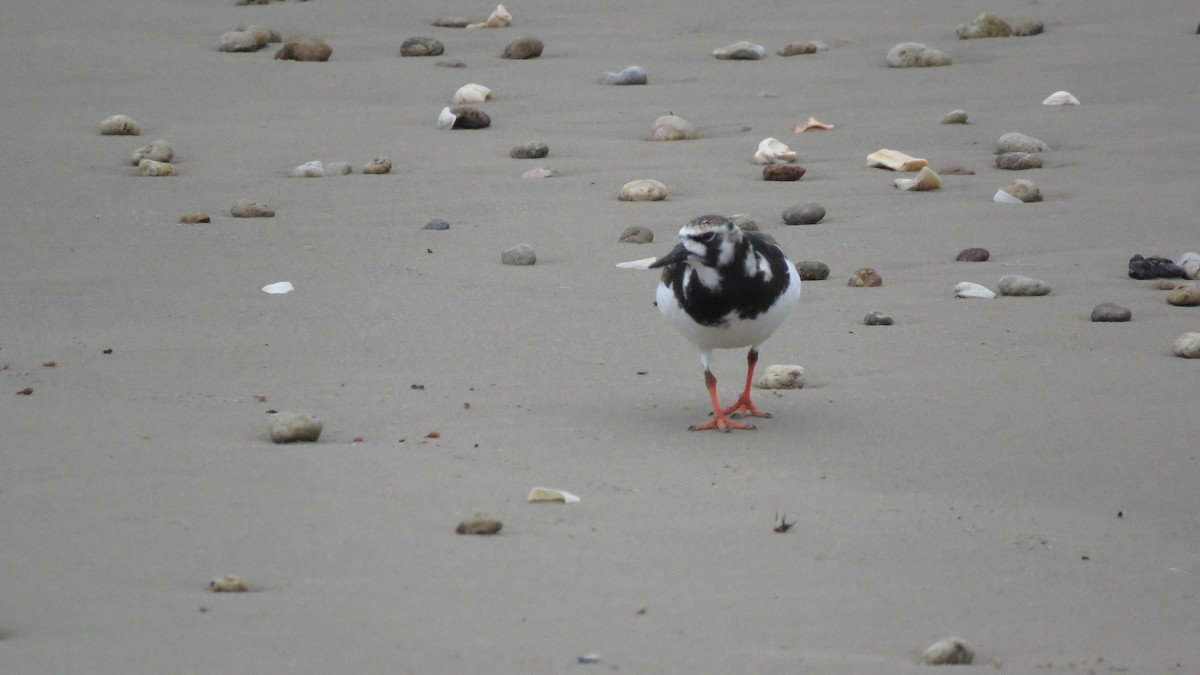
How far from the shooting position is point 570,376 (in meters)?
5.59

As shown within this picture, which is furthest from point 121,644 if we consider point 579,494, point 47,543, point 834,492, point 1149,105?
point 1149,105

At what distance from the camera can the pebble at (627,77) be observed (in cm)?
1040

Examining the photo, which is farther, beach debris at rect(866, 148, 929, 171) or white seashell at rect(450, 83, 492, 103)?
white seashell at rect(450, 83, 492, 103)

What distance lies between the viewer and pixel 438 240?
7.36 metres

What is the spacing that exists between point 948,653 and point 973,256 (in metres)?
4.19

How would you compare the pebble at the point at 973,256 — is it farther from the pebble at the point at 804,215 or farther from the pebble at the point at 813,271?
the pebble at the point at 804,215

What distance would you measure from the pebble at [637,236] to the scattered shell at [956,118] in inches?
121

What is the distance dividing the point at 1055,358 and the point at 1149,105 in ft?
15.8

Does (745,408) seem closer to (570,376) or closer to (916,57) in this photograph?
(570,376)

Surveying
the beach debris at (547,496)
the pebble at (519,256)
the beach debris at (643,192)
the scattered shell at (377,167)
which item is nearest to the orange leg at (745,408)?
the beach debris at (547,496)

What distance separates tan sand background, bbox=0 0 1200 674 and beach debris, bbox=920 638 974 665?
0.09 metres

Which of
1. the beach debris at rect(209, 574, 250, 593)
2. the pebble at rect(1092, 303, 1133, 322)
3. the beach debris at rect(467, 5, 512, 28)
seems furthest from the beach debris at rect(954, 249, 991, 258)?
the beach debris at rect(467, 5, 512, 28)

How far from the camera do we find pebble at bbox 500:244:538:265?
6.94 meters

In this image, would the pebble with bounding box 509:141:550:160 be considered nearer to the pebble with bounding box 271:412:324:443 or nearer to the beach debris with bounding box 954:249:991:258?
the beach debris with bounding box 954:249:991:258
